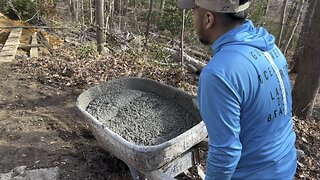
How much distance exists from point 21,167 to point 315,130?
418 centimetres

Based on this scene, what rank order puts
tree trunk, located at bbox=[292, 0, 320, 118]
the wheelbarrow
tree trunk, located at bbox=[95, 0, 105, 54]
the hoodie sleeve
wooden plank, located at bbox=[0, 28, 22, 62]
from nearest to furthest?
the hoodie sleeve < the wheelbarrow < tree trunk, located at bbox=[292, 0, 320, 118] < wooden plank, located at bbox=[0, 28, 22, 62] < tree trunk, located at bbox=[95, 0, 105, 54]

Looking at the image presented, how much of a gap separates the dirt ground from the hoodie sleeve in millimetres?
2227

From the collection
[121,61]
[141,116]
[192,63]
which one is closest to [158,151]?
[141,116]

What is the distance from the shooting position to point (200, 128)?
3.09 metres

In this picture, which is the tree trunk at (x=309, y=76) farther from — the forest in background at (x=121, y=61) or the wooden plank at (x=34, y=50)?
the wooden plank at (x=34, y=50)

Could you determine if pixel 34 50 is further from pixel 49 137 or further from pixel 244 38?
pixel 244 38

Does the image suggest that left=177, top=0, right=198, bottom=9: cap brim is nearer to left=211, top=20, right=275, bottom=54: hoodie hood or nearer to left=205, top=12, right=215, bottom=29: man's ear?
left=205, top=12, right=215, bottom=29: man's ear

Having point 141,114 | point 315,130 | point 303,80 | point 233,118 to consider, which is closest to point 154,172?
point 141,114

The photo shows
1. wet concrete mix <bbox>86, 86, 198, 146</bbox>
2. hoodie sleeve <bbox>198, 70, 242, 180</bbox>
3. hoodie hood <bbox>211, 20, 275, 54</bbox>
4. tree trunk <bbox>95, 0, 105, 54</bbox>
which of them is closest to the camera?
hoodie sleeve <bbox>198, 70, 242, 180</bbox>

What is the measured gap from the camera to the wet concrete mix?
3.47 metres

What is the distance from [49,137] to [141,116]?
1.36 meters

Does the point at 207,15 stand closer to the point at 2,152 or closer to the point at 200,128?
the point at 200,128

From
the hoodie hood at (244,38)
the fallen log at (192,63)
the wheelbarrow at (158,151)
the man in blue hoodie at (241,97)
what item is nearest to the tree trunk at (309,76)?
the wheelbarrow at (158,151)

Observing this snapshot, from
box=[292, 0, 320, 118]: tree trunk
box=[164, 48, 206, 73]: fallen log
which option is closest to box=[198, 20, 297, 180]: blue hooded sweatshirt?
box=[292, 0, 320, 118]: tree trunk
